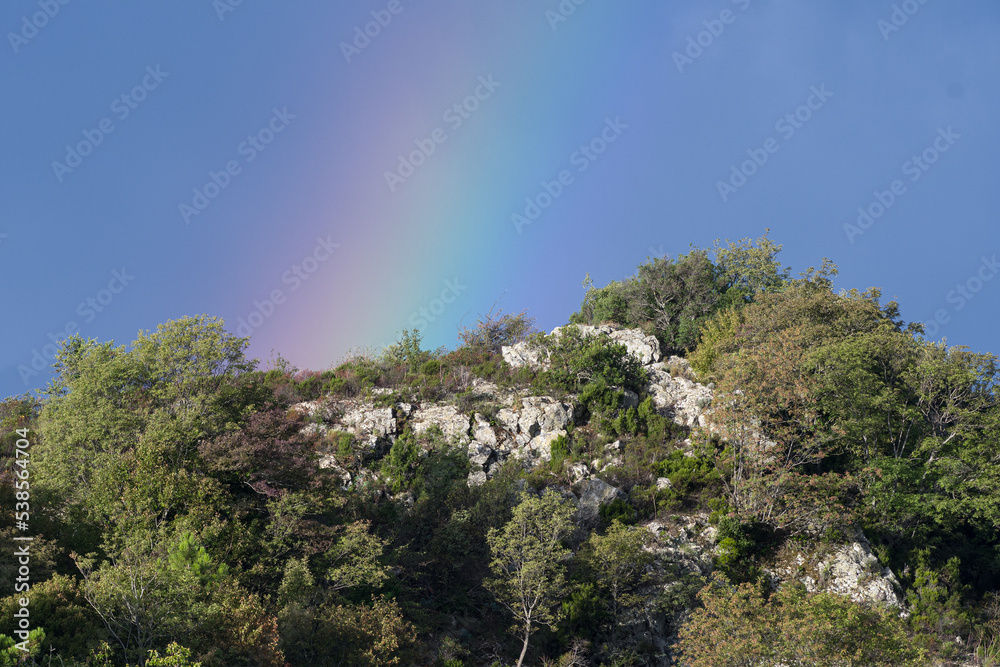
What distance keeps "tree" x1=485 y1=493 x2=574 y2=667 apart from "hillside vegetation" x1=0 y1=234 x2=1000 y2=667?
0.32 feet

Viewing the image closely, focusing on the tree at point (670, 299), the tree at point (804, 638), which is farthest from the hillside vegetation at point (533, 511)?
the tree at point (670, 299)

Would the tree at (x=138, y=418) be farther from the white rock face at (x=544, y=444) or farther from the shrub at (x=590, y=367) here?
the shrub at (x=590, y=367)

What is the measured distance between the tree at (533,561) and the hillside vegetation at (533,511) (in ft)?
0.32

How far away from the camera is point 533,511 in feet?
63.1

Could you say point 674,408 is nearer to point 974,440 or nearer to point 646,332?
point 646,332

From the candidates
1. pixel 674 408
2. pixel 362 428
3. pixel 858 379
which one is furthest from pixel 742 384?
pixel 362 428

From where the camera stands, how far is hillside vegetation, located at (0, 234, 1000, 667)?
13.4 metres

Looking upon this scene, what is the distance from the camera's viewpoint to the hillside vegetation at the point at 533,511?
44.1ft

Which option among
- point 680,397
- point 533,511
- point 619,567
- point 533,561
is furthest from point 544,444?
point 533,561

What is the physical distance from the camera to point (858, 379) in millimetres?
25266

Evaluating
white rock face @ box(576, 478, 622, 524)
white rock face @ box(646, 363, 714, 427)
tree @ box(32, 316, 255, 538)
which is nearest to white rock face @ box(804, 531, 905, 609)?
white rock face @ box(576, 478, 622, 524)

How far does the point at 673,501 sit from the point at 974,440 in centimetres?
1294

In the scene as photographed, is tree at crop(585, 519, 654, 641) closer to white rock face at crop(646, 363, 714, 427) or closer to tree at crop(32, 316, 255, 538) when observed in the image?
white rock face at crop(646, 363, 714, 427)

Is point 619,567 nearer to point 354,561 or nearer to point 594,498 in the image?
point 594,498
